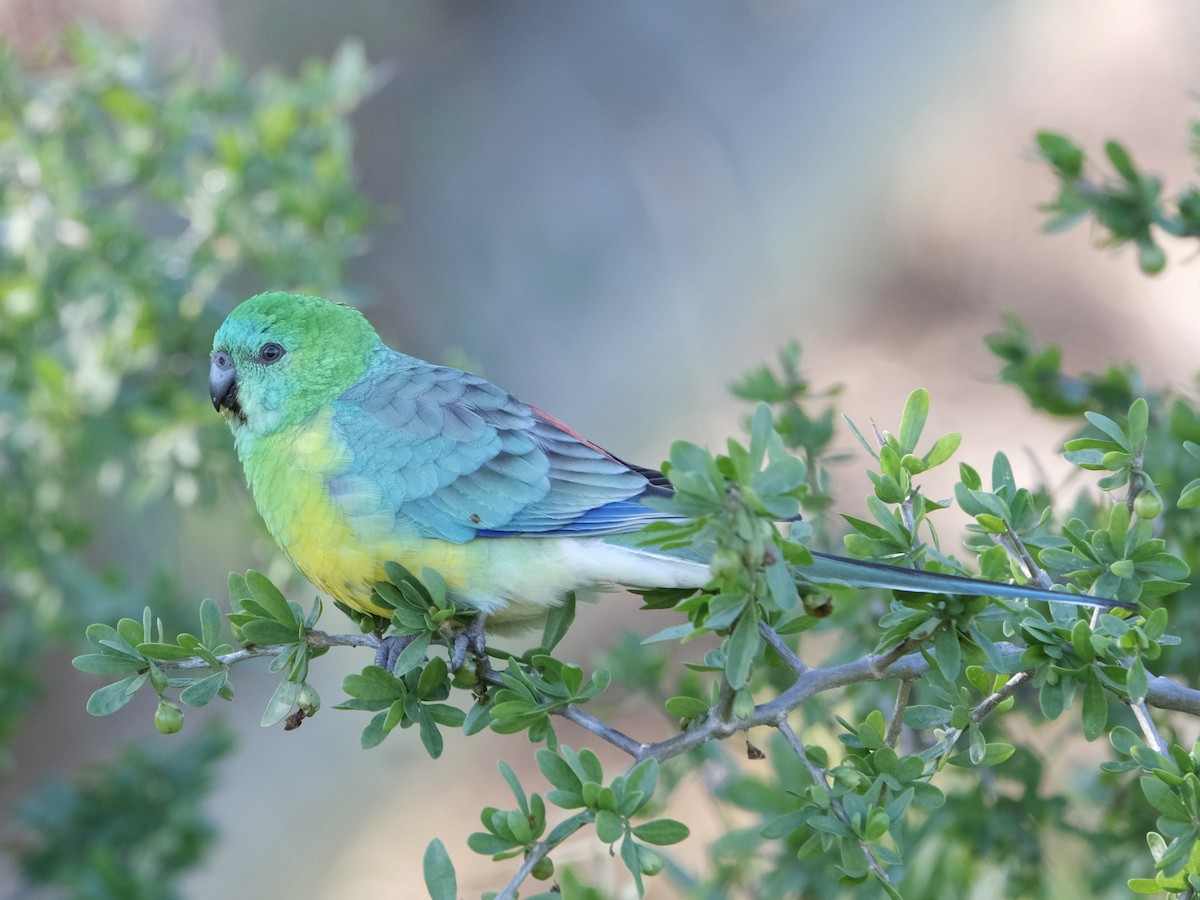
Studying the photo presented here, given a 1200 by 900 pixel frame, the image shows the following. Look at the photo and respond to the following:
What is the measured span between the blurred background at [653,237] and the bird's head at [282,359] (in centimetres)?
308

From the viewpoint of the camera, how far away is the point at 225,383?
10.1ft

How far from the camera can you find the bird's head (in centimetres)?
297

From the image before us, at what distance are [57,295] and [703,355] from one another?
5.40 metres

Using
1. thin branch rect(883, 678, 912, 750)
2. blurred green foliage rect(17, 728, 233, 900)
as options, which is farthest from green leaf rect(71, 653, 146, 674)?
blurred green foliage rect(17, 728, 233, 900)

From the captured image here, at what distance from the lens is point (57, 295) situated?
4.06 metres

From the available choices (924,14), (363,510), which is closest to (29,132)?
(363,510)

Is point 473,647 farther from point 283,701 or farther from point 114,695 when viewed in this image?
point 114,695

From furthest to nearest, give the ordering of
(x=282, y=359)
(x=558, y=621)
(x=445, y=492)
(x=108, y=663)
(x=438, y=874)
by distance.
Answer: (x=282, y=359)
(x=445, y=492)
(x=558, y=621)
(x=108, y=663)
(x=438, y=874)

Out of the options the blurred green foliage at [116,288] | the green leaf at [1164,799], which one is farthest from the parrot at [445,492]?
the blurred green foliage at [116,288]

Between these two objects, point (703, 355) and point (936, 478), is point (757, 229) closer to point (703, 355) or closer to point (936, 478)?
point (703, 355)

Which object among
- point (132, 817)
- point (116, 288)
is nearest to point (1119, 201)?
point (116, 288)

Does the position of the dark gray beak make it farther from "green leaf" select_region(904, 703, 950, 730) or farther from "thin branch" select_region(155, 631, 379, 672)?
"green leaf" select_region(904, 703, 950, 730)

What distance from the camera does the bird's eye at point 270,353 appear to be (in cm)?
303

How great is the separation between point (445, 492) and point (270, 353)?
709 mm
